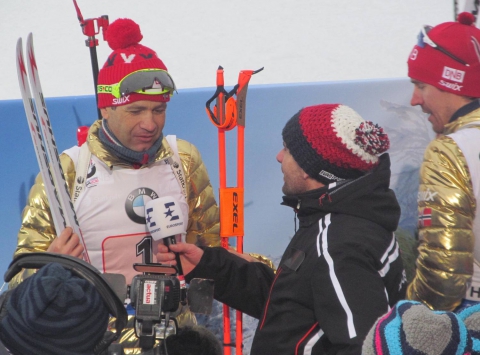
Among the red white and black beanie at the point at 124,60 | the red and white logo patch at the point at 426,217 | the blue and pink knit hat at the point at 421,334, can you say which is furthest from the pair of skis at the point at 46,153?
the blue and pink knit hat at the point at 421,334

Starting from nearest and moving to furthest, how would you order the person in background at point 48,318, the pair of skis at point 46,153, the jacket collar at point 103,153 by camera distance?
the person in background at point 48,318
the pair of skis at point 46,153
the jacket collar at point 103,153

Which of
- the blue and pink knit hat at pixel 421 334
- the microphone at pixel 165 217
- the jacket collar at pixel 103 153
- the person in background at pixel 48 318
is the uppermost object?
the blue and pink knit hat at pixel 421 334

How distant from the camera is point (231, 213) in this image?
2.40 metres

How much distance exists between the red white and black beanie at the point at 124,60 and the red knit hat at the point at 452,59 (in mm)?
1064

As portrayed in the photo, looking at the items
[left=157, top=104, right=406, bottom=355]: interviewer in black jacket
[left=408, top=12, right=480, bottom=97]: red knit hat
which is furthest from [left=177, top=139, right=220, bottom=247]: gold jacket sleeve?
[left=408, top=12, right=480, bottom=97]: red knit hat

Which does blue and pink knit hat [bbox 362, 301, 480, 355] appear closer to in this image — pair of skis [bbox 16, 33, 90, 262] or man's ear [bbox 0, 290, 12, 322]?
man's ear [bbox 0, 290, 12, 322]

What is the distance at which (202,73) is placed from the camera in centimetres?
392

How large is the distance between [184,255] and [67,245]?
40 cm

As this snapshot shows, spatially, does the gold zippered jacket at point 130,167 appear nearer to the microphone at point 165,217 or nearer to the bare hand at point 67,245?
the bare hand at point 67,245

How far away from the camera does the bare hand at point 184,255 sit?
2084 millimetres

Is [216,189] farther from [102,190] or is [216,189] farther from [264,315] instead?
[264,315]

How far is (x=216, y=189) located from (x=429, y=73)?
117 cm

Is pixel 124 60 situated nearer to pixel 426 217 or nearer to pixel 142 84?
pixel 142 84

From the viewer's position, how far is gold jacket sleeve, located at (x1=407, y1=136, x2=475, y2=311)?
2158 mm
